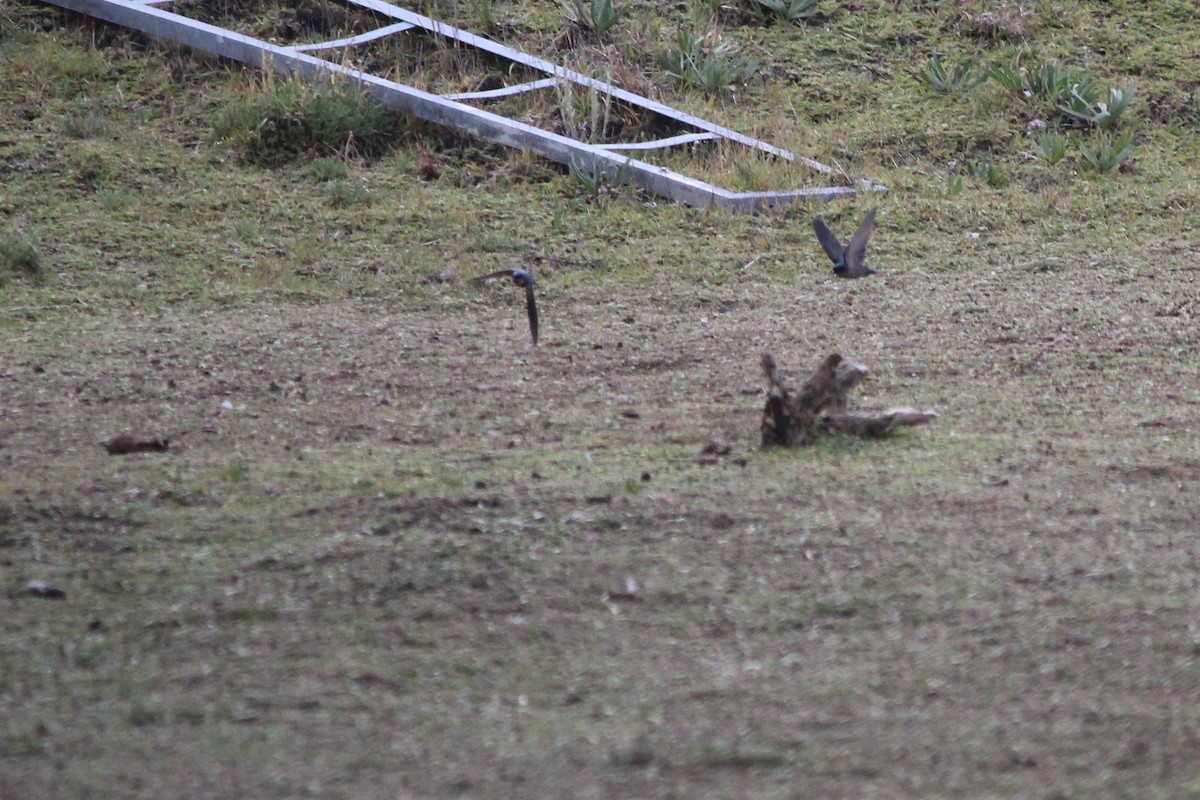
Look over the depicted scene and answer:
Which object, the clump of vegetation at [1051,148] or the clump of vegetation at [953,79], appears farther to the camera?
the clump of vegetation at [953,79]

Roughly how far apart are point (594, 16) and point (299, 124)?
86.1 inches

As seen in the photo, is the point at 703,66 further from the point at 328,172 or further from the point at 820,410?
the point at 820,410

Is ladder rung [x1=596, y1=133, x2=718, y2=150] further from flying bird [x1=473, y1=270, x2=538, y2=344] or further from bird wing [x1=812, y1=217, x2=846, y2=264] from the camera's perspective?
flying bird [x1=473, y1=270, x2=538, y2=344]

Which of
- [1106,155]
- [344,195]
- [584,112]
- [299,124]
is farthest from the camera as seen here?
[584,112]

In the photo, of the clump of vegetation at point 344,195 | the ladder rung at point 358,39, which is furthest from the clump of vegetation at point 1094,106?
the clump of vegetation at point 344,195

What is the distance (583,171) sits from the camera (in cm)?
716

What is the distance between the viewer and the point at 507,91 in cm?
789

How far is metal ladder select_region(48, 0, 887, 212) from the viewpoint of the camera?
7.08 meters

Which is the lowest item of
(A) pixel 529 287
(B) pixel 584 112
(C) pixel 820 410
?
(C) pixel 820 410

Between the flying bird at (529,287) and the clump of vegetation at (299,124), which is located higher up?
the clump of vegetation at (299,124)

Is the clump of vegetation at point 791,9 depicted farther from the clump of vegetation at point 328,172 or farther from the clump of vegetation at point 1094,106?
the clump of vegetation at point 328,172

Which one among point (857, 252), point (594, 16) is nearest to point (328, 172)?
point (594, 16)

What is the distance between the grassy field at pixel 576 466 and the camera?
2.30 metres

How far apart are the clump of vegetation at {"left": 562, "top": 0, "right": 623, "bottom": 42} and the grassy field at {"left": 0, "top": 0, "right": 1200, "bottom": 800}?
2.15ft
